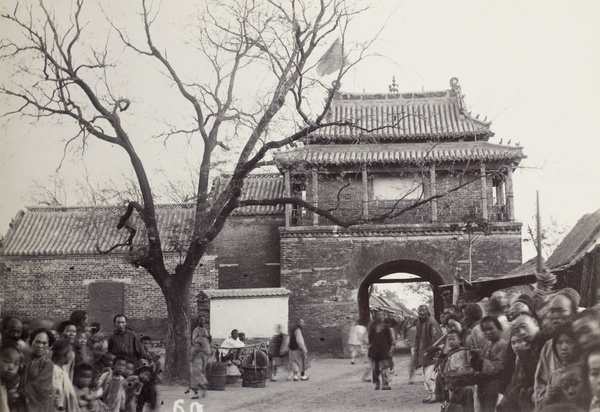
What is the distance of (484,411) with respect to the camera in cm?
694

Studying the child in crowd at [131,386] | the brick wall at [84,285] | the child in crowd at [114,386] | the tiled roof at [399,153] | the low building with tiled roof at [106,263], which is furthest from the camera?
the low building with tiled roof at [106,263]

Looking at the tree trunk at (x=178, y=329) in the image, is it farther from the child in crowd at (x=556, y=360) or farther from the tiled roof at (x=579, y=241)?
the child in crowd at (x=556, y=360)

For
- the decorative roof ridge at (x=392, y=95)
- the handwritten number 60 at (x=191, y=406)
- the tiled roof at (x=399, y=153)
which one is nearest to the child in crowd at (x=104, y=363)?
the handwritten number 60 at (x=191, y=406)

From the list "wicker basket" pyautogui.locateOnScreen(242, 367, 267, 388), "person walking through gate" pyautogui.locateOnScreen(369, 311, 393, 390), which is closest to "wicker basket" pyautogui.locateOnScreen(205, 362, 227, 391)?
"wicker basket" pyautogui.locateOnScreen(242, 367, 267, 388)

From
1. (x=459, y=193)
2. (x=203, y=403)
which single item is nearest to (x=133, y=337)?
(x=203, y=403)

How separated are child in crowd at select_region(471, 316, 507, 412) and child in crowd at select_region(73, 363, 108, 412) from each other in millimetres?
3919

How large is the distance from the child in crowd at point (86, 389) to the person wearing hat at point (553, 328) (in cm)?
443

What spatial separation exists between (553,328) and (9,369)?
200 inches

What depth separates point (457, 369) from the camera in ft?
23.4

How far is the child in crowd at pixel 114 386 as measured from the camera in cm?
768

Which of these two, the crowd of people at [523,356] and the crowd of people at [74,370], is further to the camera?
the crowd of people at [74,370]

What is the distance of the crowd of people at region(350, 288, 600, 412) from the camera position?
19.9 feet

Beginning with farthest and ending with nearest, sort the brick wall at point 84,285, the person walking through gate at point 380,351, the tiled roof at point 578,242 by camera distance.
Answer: the brick wall at point 84,285
the person walking through gate at point 380,351
the tiled roof at point 578,242

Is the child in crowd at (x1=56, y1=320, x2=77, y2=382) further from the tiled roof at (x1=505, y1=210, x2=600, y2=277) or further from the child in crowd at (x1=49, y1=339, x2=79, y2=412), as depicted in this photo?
the tiled roof at (x1=505, y1=210, x2=600, y2=277)
